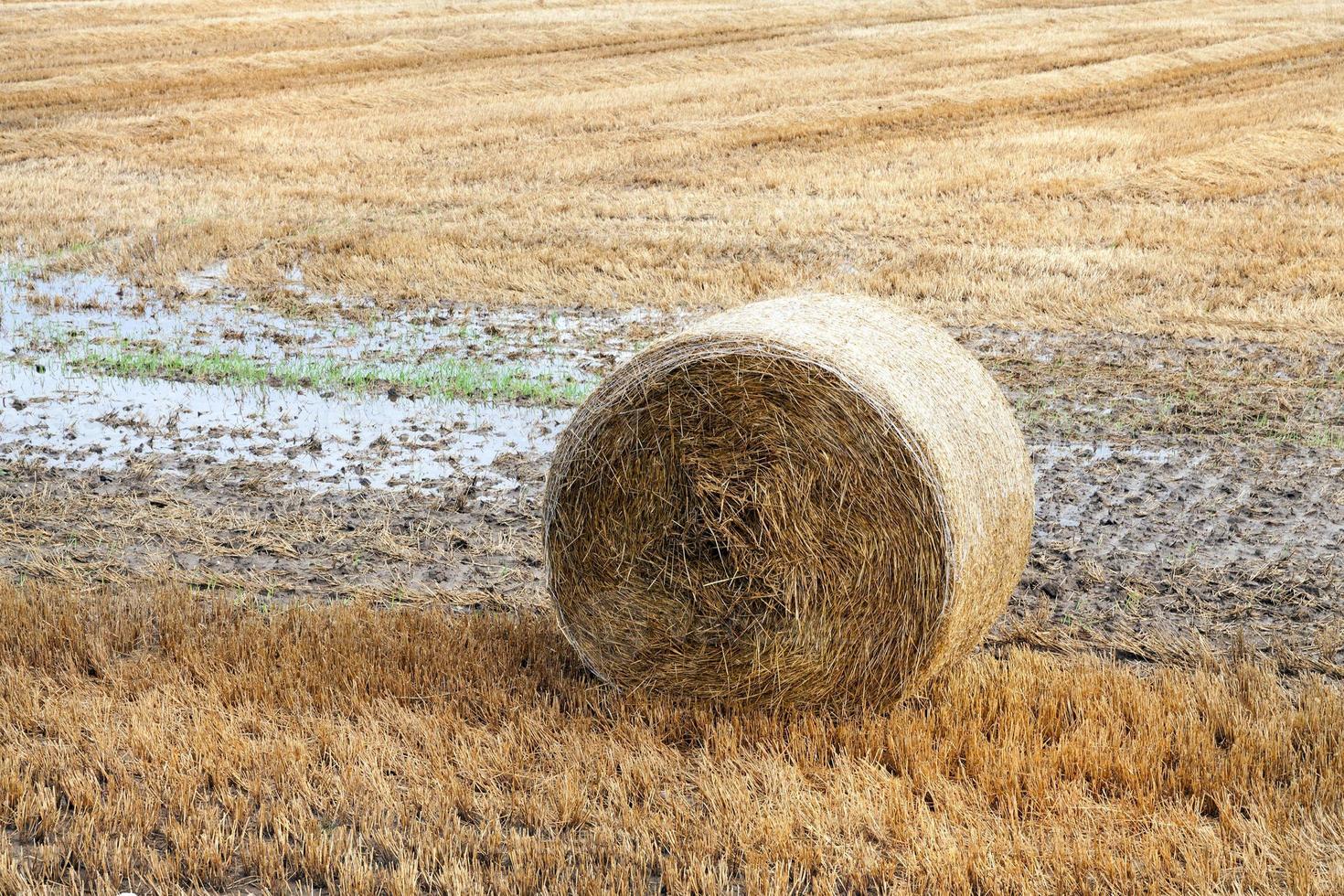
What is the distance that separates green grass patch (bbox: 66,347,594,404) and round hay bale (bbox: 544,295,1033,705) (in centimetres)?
409

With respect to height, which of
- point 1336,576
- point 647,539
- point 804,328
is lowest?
point 1336,576

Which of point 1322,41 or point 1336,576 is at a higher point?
point 1322,41

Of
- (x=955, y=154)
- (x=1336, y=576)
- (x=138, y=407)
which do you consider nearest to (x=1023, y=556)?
(x=1336, y=576)

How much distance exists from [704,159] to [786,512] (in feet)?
48.5

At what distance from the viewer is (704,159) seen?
63.2ft

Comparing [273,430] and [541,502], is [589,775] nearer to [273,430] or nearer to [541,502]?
[541,502]

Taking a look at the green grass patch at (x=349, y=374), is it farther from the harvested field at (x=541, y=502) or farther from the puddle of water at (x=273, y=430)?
the puddle of water at (x=273, y=430)

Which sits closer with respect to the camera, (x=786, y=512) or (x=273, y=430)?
(x=786, y=512)

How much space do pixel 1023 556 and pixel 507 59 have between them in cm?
2688

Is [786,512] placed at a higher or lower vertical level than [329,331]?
higher

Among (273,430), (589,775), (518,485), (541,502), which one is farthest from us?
(273,430)

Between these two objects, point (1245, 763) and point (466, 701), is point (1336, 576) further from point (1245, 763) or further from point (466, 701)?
point (466, 701)

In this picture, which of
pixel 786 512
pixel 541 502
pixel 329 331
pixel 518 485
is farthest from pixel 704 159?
pixel 786 512

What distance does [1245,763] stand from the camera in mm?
4746
